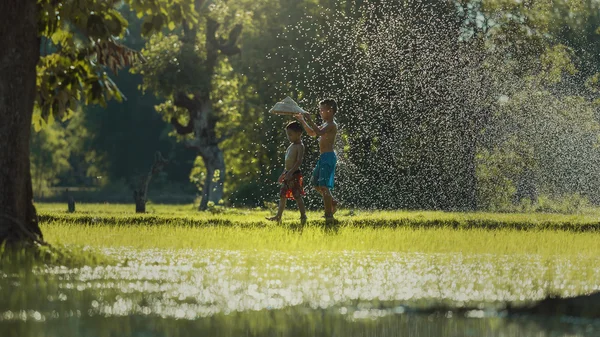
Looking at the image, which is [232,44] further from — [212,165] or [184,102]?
[212,165]

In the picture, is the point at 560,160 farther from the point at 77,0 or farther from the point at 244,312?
the point at 244,312

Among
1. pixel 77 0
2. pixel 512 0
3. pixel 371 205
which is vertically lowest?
pixel 371 205

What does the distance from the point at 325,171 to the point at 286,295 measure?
32.0 feet

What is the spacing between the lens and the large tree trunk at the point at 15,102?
12.5 meters

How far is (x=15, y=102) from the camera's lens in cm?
1255

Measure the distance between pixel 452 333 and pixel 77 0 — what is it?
7.31 meters

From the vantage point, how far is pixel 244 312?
25.8 feet

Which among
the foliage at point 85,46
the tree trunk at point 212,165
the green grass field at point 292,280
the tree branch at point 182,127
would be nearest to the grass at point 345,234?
the green grass field at point 292,280

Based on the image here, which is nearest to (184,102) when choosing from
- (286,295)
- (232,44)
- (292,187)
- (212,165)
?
(212,165)

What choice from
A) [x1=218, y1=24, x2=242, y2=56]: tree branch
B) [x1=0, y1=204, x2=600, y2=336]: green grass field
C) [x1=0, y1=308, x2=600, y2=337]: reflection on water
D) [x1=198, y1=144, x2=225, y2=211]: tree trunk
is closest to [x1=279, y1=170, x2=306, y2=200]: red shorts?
[x1=0, y1=204, x2=600, y2=336]: green grass field

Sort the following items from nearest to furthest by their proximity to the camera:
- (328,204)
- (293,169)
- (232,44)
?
(293,169), (328,204), (232,44)

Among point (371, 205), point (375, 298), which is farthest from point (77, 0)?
point (371, 205)

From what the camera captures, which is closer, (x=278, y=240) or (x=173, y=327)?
(x=173, y=327)

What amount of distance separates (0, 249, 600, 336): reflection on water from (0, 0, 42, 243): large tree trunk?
4.73ft
